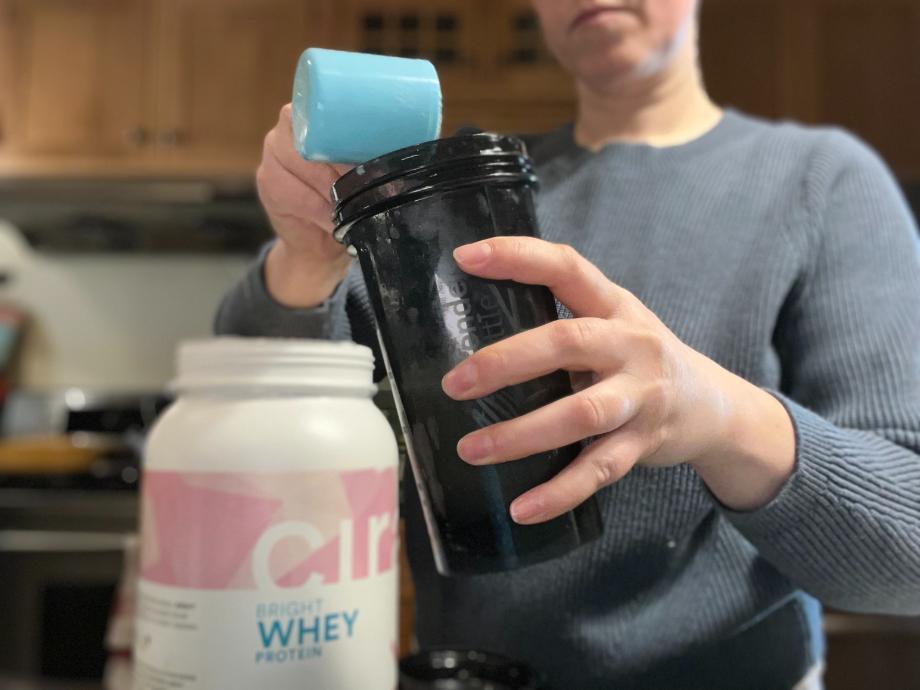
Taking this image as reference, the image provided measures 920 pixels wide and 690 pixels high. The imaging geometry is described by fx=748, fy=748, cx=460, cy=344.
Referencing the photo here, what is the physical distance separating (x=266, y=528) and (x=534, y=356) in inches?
4.4

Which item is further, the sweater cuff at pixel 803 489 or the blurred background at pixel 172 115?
the blurred background at pixel 172 115

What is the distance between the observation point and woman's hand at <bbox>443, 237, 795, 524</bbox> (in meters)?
0.24

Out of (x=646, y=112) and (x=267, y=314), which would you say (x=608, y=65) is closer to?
(x=646, y=112)

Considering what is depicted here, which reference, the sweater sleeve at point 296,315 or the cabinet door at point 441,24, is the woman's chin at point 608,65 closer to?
the sweater sleeve at point 296,315

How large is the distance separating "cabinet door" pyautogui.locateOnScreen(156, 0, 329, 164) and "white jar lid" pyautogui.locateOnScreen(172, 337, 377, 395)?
131 cm

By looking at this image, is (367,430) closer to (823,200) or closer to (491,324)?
(491,324)

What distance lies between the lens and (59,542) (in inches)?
50.3

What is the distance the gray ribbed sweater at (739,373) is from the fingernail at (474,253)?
108 millimetres

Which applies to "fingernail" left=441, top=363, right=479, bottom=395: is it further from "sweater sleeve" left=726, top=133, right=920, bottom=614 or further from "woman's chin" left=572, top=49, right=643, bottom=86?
"woman's chin" left=572, top=49, right=643, bottom=86

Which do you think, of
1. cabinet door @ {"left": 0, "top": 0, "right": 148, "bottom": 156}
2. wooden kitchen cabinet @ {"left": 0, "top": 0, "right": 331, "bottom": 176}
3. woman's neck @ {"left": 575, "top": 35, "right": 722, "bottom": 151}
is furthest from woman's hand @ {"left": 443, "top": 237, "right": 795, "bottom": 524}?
cabinet door @ {"left": 0, "top": 0, "right": 148, "bottom": 156}

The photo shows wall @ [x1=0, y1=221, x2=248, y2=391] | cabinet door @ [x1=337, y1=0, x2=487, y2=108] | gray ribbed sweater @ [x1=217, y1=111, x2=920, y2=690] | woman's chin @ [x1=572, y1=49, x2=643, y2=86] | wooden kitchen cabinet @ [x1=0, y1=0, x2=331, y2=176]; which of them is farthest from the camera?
wall @ [x1=0, y1=221, x2=248, y2=391]

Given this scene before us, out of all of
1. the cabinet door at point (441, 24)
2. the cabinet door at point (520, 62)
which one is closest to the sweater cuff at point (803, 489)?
A: the cabinet door at point (441, 24)

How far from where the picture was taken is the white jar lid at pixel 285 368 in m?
0.28

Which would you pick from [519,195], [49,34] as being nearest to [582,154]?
[519,195]
